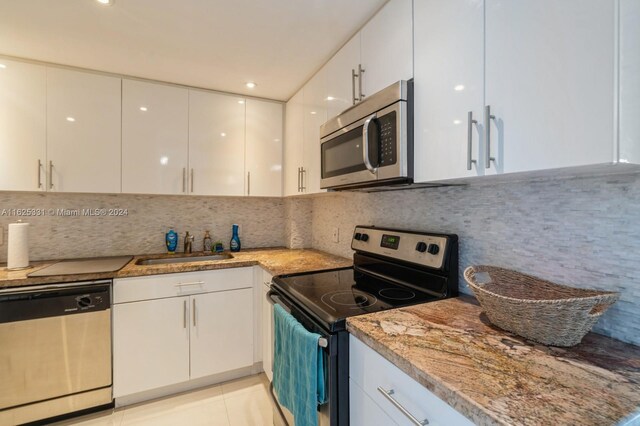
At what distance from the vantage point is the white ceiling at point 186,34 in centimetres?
141

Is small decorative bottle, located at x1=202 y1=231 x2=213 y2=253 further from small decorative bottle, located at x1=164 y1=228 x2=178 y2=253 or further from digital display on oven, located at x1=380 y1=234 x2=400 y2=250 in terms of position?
digital display on oven, located at x1=380 y1=234 x2=400 y2=250

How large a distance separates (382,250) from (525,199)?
742 millimetres

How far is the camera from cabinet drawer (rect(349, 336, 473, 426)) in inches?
27.4

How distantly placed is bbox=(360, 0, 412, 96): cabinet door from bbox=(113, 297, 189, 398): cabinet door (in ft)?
5.97

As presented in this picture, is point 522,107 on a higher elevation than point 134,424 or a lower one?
higher

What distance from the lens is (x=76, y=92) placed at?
1.99 metres

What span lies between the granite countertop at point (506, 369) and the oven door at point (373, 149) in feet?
1.97

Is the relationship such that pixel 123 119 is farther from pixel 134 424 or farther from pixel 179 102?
pixel 134 424

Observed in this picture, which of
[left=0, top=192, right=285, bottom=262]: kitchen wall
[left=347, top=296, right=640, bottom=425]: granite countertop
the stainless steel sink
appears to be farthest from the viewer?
the stainless steel sink

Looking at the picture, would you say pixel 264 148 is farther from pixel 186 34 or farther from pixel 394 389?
pixel 394 389

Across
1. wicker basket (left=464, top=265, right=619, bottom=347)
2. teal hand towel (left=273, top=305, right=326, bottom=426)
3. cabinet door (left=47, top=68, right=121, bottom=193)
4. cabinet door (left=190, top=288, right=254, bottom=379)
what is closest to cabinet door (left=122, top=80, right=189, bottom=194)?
cabinet door (left=47, top=68, right=121, bottom=193)

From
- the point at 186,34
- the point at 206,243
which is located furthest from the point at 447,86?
the point at 206,243

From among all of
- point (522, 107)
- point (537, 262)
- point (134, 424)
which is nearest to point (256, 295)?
point (134, 424)

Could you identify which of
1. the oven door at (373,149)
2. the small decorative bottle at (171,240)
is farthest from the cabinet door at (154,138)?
the oven door at (373,149)
